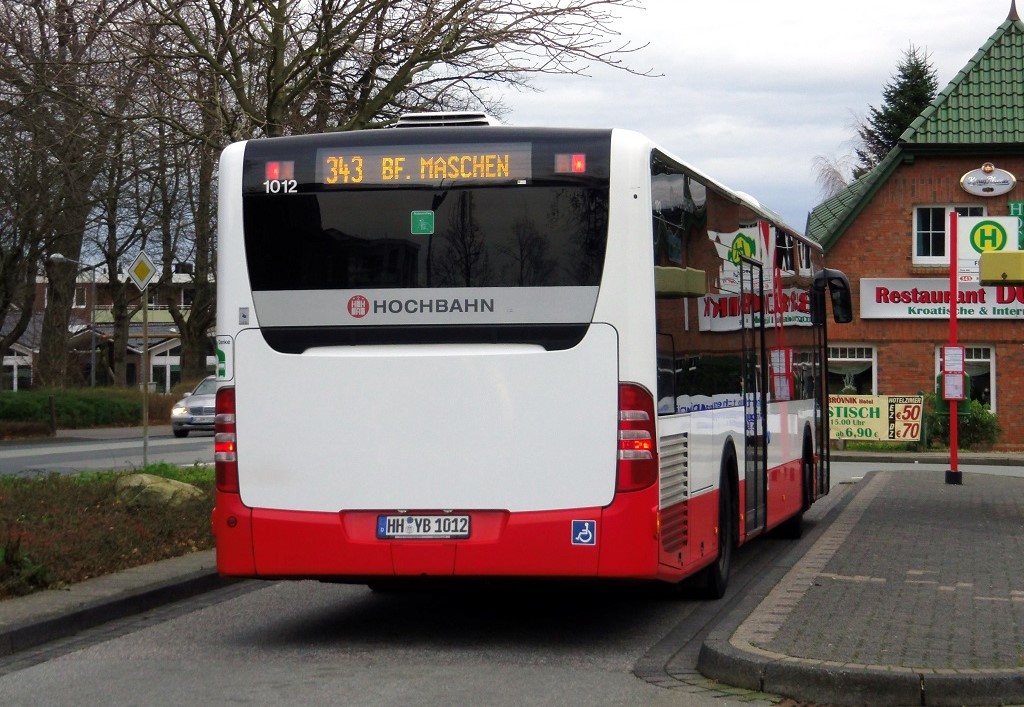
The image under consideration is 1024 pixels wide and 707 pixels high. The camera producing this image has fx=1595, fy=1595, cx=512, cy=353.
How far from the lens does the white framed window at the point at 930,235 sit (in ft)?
125

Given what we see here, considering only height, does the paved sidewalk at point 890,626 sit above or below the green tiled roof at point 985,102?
below

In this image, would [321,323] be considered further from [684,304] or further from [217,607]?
[217,607]

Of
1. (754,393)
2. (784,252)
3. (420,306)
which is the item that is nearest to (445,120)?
(420,306)

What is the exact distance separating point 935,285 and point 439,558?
31.5 m

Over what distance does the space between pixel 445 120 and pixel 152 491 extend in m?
7.07

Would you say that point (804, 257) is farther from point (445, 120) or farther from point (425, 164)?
point (425, 164)

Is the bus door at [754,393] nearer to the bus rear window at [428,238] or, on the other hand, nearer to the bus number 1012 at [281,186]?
the bus rear window at [428,238]

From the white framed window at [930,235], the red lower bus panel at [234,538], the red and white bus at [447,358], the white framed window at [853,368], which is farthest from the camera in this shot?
the white framed window at [853,368]

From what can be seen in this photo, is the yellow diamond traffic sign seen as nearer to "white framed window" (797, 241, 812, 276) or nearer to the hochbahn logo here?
"white framed window" (797, 241, 812, 276)

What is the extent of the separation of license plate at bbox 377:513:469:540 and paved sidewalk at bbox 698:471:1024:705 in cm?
148

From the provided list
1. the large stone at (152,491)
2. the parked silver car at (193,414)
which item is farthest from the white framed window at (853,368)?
the large stone at (152,491)

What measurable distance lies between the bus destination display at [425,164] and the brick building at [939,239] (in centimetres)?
2992

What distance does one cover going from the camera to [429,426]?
880 cm

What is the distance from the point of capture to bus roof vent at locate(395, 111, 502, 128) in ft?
30.8
